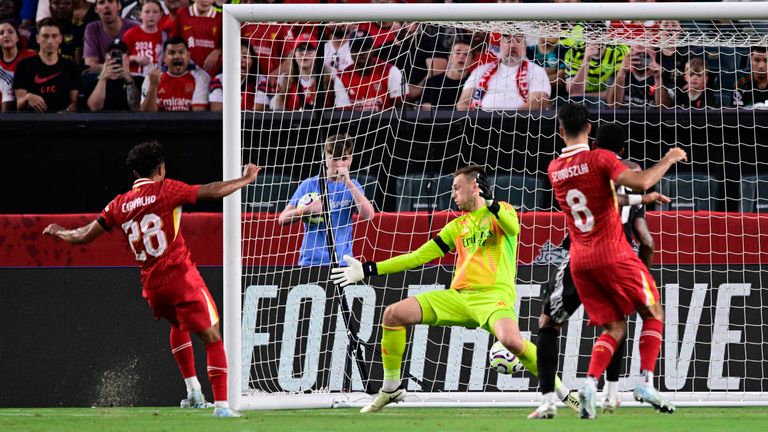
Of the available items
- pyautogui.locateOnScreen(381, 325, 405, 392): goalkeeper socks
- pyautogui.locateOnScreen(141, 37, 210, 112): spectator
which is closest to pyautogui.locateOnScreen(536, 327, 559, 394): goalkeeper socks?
pyautogui.locateOnScreen(381, 325, 405, 392): goalkeeper socks

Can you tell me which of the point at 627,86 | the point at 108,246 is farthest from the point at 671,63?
the point at 108,246

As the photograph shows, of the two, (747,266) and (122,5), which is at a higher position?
(122,5)

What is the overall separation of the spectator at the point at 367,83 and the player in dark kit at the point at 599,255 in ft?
11.6

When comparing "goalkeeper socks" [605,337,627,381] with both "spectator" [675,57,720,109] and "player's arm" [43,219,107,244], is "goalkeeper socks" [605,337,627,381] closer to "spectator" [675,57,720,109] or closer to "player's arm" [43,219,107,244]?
"player's arm" [43,219,107,244]

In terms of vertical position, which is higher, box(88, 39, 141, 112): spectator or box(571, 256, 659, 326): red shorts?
box(88, 39, 141, 112): spectator

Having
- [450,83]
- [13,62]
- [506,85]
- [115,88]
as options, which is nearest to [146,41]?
[115,88]

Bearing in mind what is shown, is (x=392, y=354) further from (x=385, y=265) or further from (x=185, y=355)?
(x=185, y=355)

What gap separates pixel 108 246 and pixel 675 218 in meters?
4.77

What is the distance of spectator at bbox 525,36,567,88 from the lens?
11.1m

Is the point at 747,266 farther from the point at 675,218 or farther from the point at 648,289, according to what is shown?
the point at 648,289

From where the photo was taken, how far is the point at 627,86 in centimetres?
1123

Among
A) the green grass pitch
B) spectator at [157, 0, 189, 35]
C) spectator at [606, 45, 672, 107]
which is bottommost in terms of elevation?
the green grass pitch

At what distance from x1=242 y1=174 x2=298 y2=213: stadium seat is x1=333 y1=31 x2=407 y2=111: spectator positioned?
0.82m

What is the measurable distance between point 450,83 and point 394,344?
313cm
